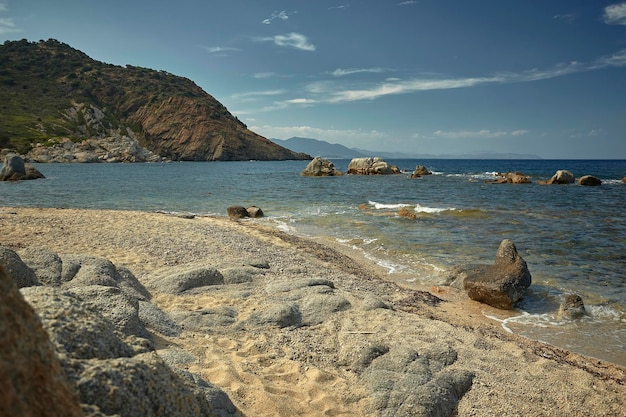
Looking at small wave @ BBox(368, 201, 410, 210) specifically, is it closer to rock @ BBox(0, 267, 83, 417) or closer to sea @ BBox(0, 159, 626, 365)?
sea @ BBox(0, 159, 626, 365)

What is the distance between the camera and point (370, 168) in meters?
73.4

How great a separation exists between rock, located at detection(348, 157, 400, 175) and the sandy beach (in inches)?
2442

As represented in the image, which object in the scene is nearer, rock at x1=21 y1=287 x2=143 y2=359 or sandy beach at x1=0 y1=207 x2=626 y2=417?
rock at x1=21 y1=287 x2=143 y2=359

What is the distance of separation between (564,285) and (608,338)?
3.58m

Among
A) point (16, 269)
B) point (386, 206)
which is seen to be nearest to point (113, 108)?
point (386, 206)

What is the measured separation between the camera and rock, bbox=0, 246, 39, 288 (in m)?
5.83

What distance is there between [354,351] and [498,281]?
6.27 meters

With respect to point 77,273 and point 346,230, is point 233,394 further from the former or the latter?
point 346,230

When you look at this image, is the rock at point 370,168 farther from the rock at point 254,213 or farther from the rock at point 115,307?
the rock at point 115,307

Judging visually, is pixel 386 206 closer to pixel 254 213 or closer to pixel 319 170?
pixel 254 213

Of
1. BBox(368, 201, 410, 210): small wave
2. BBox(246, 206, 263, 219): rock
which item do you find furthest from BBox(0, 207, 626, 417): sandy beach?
BBox(368, 201, 410, 210): small wave

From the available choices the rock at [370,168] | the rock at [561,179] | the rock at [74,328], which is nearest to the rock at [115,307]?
the rock at [74,328]

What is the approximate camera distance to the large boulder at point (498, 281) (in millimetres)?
10742

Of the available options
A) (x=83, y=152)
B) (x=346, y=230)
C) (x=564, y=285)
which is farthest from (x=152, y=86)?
(x=564, y=285)
